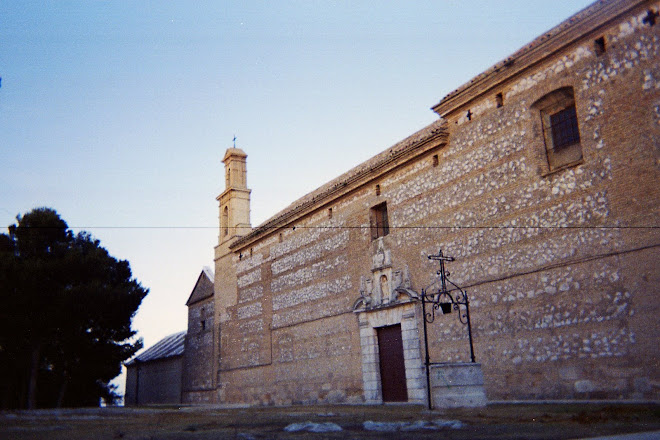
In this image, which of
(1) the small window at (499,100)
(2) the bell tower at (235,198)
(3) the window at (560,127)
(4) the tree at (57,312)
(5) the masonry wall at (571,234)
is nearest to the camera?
(5) the masonry wall at (571,234)

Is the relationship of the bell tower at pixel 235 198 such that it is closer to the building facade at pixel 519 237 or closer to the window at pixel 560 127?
the building facade at pixel 519 237

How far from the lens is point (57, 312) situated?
834 inches

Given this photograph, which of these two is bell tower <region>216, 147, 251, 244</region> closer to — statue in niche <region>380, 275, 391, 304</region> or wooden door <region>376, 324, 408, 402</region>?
statue in niche <region>380, 275, 391, 304</region>

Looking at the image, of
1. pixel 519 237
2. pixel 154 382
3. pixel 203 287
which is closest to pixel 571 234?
pixel 519 237

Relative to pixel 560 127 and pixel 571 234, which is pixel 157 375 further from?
pixel 560 127

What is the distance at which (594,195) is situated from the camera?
1101 cm

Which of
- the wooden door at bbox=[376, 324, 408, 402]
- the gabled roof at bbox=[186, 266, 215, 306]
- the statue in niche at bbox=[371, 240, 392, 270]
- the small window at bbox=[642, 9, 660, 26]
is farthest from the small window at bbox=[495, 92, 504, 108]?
the gabled roof at bbox=[186, 266, 215, 306]

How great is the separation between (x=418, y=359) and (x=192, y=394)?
16.2 m

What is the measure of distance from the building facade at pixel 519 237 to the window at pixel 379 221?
0.04 meters

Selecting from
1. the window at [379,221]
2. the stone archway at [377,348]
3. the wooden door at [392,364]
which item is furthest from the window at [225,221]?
the wooden door at [392,364]

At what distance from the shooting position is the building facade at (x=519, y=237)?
34.1ft

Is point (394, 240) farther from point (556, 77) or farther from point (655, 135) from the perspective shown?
point (655, 135)

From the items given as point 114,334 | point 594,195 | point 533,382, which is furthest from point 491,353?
point 114,334

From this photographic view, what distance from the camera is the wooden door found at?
15500 mm
